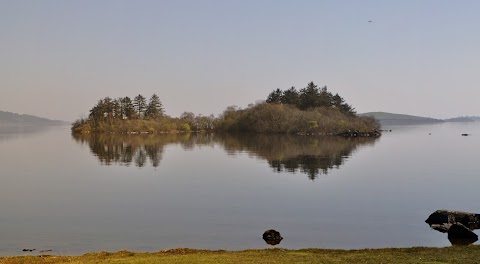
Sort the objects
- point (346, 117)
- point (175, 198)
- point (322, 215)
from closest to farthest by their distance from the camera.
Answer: point (322, 215) < point (175, 198) < point (346, 117)

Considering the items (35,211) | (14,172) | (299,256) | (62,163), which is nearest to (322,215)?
(299,256)

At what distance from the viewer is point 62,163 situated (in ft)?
237

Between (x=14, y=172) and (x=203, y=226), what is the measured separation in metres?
37.4

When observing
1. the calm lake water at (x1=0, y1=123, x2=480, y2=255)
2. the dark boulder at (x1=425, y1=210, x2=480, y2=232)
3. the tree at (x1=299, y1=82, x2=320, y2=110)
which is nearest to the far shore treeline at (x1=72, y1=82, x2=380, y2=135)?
the tree at (x1=299, y1=82, x2=320, y2=110)

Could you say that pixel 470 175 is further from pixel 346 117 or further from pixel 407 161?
pixel 346 117

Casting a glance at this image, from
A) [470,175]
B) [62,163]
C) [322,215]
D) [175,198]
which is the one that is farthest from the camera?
[62,163]

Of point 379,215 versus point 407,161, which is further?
point 407,161

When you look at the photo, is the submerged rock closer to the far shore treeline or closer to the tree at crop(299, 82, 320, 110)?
the far shore treeline

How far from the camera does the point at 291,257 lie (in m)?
21.1

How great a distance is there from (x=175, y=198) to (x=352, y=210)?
14.6 metres

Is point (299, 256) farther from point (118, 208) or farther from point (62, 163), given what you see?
point (62, 163)

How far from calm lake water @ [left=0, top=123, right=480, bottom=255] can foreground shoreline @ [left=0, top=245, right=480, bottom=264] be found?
2776 millimetres

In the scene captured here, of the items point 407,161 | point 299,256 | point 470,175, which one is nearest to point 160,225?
point 299,256

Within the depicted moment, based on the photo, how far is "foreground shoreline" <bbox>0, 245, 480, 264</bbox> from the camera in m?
19.9
